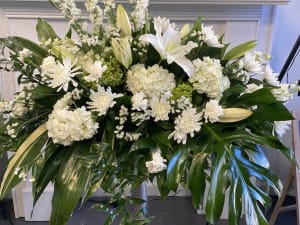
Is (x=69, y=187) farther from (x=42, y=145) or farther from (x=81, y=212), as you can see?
(x=81, y=212)

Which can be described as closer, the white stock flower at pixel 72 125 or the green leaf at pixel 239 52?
the white stock flower at pixel 72 125

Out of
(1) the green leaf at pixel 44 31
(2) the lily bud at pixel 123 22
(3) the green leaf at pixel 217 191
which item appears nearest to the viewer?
(3) the green leaf at pixel 217 191

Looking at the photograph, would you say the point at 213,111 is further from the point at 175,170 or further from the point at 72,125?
the point at 72,125

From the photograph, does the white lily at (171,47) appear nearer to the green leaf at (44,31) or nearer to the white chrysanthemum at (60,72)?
the white chrysanthemum at (60,72)

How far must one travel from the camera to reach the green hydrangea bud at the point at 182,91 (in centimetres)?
73

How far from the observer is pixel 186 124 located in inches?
27.8

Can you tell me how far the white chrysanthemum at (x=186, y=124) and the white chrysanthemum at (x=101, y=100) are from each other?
138 mm

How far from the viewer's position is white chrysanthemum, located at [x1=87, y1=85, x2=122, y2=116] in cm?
70

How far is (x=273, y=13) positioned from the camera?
1606mm

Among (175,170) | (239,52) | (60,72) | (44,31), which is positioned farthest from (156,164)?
(44,31)

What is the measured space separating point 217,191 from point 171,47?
1.01ft

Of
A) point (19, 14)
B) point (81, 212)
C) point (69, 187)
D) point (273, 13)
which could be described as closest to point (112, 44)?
point (69, 187)

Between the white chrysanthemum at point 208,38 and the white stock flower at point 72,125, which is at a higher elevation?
the white chrysanthemum at point 208,38

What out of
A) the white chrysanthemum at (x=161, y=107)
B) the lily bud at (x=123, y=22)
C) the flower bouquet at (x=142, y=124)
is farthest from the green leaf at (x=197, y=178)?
the lily bud at (x=123, y=22)
